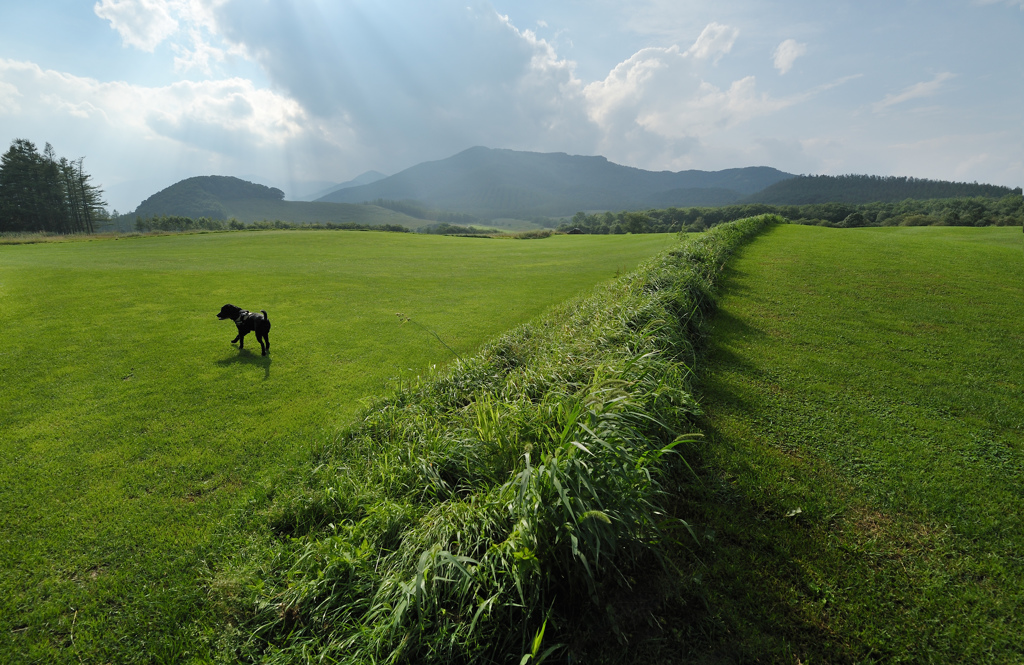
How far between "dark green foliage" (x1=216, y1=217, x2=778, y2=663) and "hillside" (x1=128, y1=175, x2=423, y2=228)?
156160mm

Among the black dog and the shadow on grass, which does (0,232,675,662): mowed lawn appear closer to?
the shadow on grass

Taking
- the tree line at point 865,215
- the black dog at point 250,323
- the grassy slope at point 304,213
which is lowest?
the black dog at point 250,323

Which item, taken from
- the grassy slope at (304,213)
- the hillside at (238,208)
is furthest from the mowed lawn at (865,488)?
the hillside at (238,208)

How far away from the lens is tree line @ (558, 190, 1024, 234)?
43019mm

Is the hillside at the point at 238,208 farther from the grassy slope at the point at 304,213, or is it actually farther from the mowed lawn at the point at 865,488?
the mowed lawn at the point at 865,488

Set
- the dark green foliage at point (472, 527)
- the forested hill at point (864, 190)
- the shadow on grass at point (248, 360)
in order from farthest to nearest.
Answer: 1. the forested hill at point (864, 190)
2. the shadow on grass at point (248, 360)
3. the dark green foliage at point (472, 527)

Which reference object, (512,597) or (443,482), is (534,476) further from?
(443,482)

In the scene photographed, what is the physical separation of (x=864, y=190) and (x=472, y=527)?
6873 inches

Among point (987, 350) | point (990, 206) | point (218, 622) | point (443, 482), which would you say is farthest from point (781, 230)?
point (990, 206)

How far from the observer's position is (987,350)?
7164 millimetres

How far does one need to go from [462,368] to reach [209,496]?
3.32m

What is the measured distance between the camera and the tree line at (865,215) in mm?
43019

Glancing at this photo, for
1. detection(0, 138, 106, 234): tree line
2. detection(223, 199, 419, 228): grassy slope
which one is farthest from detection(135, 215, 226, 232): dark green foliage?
detection(223, 199, 419, 228): grassy slope

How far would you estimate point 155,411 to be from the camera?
6031 millimetres
